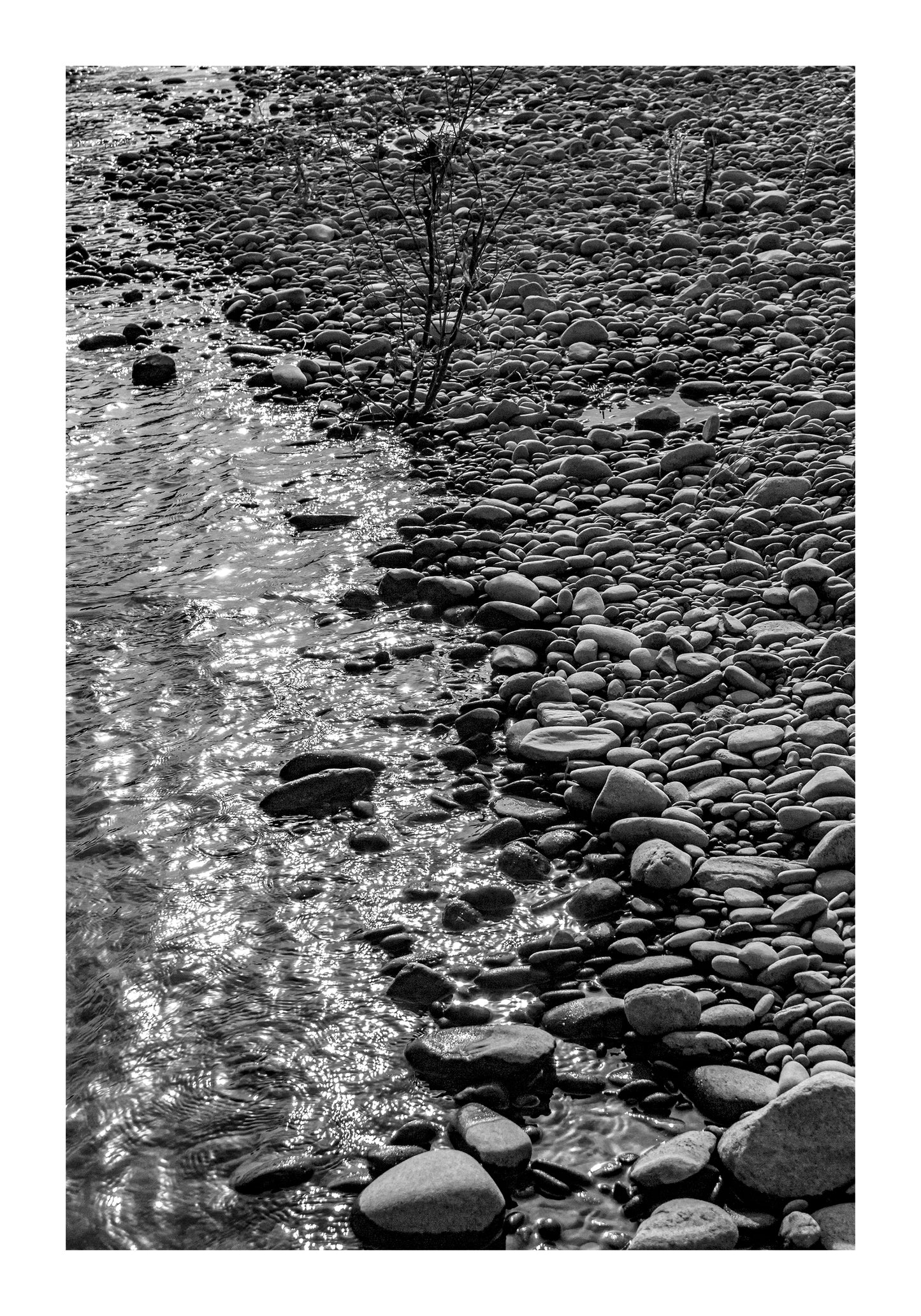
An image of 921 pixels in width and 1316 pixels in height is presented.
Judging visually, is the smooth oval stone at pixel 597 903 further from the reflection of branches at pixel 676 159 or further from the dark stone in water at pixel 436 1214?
the reflection of branches at pixel 676 159

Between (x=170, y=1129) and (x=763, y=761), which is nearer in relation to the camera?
(x=170, y=1129)

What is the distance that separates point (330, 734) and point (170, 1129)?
134cm

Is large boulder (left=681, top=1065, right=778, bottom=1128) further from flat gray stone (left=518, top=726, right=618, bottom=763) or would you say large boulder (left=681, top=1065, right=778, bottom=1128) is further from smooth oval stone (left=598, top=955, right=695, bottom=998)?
flat gray stone (left=518, top=726, right=618, bottom=763)

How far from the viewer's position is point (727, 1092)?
239 cm

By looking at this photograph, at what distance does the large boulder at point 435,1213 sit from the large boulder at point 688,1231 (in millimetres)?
257

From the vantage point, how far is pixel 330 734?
11.6 feet

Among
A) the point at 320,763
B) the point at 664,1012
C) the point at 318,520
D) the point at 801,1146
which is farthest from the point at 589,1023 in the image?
the point at 318,520

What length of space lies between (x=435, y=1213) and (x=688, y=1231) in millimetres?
437

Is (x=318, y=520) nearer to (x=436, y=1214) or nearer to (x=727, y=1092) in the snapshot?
(x=727, y=1092)

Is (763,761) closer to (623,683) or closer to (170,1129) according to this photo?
(623,683)

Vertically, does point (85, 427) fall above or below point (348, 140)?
below

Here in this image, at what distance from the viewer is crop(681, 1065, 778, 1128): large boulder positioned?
2.36 metres
